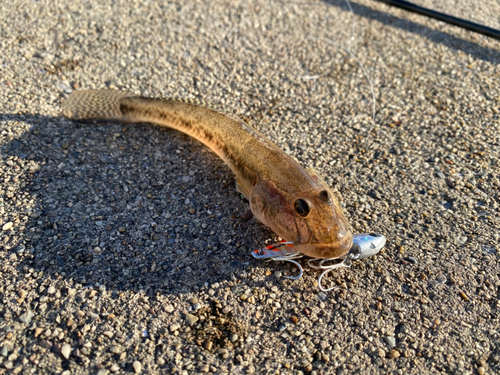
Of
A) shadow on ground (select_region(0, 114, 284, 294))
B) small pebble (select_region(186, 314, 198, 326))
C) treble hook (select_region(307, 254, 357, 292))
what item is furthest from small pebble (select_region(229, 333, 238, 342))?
treble hook (select_region(307, 254, 357, 292))

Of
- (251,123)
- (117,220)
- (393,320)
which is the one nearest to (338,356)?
(393,320)

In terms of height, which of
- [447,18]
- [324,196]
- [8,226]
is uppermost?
[447,18]

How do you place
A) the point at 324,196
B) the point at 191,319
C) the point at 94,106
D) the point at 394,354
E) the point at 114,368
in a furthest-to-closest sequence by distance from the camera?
the point at 94,106 → the point at 324,196 → the point at 191,319 → the point at 394,354 → the point at 114,368

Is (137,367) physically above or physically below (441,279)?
below

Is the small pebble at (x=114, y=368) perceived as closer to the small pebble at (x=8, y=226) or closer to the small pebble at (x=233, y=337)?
the small pebble at (x=233, y=337)

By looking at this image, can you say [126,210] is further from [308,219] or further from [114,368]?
[308,219]

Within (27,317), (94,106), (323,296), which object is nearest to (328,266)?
(323,296)

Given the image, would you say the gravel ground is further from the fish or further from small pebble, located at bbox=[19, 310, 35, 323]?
the fish
